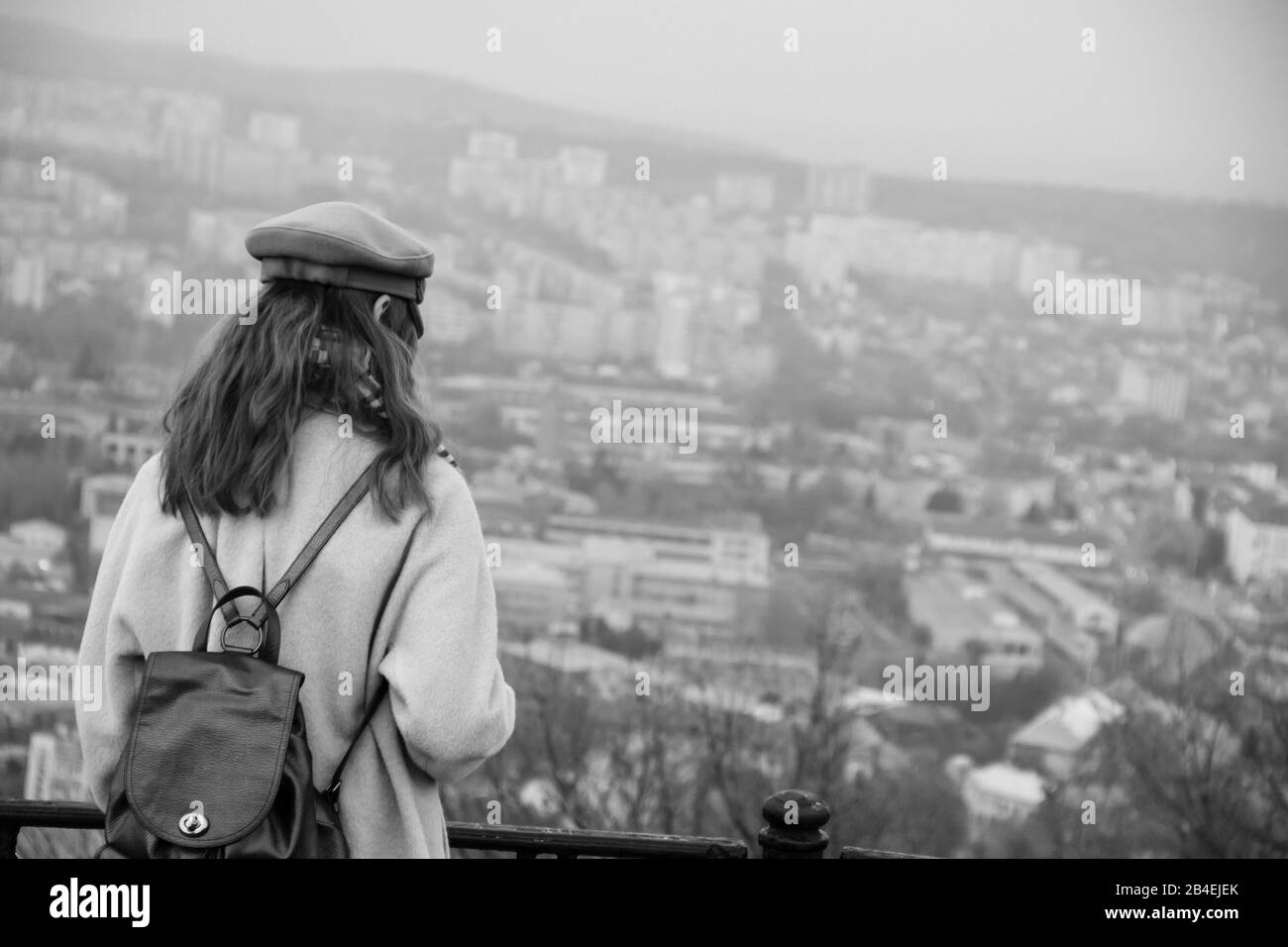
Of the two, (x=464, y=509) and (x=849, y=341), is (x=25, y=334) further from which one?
(x=464, y=509)

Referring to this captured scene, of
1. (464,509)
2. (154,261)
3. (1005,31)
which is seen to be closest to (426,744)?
(464,509)

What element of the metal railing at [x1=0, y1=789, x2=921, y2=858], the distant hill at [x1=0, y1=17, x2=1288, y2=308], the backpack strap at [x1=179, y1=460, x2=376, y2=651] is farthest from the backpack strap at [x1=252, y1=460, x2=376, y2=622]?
the distant hill at [x1=0, y1=17, x2=1288, y2=308]

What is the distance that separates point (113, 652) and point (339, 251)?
42cm

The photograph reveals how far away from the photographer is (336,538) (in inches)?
49.2

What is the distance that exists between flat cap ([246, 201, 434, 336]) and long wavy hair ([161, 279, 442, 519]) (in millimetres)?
17

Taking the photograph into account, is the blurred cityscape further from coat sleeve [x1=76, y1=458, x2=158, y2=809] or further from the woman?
the woman

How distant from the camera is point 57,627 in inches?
1005

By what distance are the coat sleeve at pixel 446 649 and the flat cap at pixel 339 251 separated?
19 centimetres

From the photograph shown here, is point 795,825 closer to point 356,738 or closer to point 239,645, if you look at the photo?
point 356,738

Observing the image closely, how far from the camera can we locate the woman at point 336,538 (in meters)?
1.25

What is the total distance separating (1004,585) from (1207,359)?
700 inches

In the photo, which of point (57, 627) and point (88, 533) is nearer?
point (57, 627)

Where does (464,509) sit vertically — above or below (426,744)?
above
